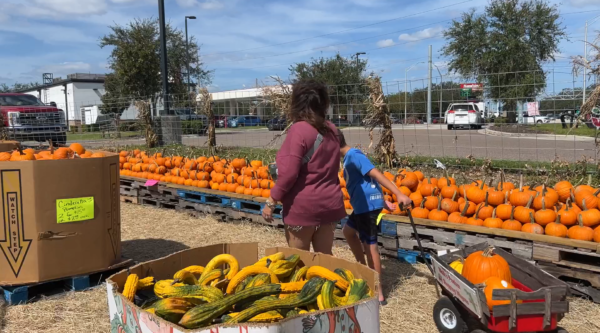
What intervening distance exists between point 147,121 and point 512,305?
1314 cm

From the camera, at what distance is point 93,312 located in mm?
3953

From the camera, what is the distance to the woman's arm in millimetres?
3160

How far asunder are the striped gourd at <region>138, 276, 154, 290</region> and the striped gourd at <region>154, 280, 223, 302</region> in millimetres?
199

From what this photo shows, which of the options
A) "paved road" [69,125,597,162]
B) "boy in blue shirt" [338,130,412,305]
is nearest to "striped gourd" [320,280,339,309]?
"boy in blue shirt" [338,130,412,305]

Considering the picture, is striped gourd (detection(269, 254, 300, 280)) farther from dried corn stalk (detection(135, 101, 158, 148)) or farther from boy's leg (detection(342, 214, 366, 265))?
dried corn stalk (detection(135, 101, 158, 148))

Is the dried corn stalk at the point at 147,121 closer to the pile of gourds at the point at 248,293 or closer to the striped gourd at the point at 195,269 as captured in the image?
the striped gourd at the point at 195,269

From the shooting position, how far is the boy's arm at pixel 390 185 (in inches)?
135

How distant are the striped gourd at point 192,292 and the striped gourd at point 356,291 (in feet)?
1.92

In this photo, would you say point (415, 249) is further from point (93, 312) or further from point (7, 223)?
point (7, 223)

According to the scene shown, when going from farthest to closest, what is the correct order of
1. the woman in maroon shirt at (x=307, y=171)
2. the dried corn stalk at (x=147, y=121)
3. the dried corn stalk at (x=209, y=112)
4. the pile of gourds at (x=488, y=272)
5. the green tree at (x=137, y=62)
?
the green tree at (x=137, y=62) < the dried corn stalk at (x=147, y=121) < the dried corn stalk at (x=209, y=112) < the woman in maroon shirt at (x=307, y=171) < the pile of gourds at (x=488, y=272)

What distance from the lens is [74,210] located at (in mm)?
4105

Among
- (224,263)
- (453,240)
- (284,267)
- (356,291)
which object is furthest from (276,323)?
(453,240)

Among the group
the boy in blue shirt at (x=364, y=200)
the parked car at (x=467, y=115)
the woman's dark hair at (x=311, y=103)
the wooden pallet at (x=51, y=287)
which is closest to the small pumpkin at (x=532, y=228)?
the boy in blue shirt at (x=364, y=200)

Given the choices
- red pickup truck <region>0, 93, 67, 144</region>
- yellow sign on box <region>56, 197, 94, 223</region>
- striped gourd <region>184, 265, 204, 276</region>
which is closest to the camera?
striped gourd <region>184, 265, 204, 276</region>
